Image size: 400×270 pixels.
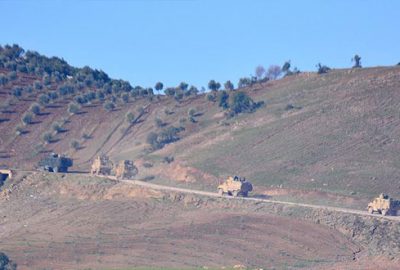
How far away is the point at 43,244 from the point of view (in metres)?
60.4

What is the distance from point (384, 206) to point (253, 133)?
3154 cm

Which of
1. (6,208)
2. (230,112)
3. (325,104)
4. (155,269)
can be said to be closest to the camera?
(155,269)

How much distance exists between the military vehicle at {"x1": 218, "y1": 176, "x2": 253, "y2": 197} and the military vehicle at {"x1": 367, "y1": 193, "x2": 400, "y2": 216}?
35.9ft

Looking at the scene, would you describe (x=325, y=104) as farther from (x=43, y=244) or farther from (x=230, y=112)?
(x=43, y=244)

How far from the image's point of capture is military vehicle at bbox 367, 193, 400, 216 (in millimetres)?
67625

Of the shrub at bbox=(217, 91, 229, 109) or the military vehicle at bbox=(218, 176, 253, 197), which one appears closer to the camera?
the military vehicle at bbox=(218, 176, 253, 197)

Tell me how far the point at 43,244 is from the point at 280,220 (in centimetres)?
1580

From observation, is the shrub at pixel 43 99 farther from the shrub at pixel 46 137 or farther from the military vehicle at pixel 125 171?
the military vehicle at pixel 125 171

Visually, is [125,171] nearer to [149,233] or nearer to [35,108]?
[149,233]

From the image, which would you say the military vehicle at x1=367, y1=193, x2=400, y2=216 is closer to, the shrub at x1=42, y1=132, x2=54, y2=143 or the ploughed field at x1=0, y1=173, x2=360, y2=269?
the ploughed field at x1=0, y1=173, x2=360, y2=269

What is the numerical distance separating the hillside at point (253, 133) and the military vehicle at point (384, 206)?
5759mm

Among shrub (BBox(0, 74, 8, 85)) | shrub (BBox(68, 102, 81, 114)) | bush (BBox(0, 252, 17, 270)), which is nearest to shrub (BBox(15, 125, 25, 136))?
shrub (BBox(68, 102, 81, 114))

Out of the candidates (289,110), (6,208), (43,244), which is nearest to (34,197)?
(6,208)

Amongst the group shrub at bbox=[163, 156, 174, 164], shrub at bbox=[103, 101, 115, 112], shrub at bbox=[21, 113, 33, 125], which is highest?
shrub at bbox=[103, 101, 115, 112]
